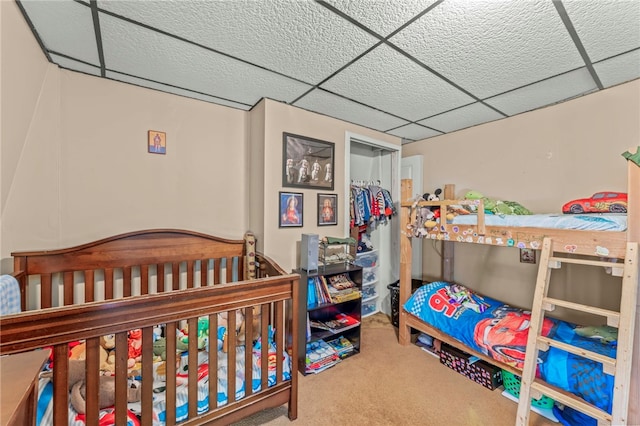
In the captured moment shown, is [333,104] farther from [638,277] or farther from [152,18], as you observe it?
[638,277]

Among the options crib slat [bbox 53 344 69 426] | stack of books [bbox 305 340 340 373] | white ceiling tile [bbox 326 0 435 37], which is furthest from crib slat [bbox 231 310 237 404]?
white ceiling tile [bbox 326 0 435 37]

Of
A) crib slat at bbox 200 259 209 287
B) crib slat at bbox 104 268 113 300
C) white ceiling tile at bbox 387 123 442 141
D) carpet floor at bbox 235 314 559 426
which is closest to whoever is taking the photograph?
carpet floor at bbox 235 314 559 426

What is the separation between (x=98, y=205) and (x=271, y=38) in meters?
1.75

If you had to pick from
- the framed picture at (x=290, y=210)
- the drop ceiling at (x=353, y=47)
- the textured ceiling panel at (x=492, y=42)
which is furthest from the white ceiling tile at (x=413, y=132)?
the framed picture at (x=290, y=210)

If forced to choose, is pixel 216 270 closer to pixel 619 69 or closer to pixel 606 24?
pixel 606 24

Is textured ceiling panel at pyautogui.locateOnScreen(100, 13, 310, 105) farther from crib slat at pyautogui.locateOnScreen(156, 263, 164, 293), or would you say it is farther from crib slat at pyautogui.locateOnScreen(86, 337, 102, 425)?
crib slat at pyautogui.locateOnScreen(86, 337, 102, 425)

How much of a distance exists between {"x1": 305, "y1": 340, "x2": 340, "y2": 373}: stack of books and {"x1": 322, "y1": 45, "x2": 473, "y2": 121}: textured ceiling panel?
2.21 meters

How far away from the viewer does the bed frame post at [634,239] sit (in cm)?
137

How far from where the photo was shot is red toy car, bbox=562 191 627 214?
166cm

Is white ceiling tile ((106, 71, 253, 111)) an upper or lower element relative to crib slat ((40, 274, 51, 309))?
upper

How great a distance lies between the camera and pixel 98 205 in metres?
1.93

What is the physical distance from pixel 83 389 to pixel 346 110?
8.70 ft

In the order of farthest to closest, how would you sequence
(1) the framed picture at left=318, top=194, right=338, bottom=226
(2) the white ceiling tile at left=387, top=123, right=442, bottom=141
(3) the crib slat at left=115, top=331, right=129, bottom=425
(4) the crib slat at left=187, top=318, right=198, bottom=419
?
(2) the white ceiling tile at left=387, top=123, right=442, bottom=141 → (1) the framed picture at left=318, top=194, right=338, bottom=226 → (4) the crib slat at left=187, top=318, right=198, bottom=419 → (3) the crib slat at left=115, top=331, right=129, bottom=425

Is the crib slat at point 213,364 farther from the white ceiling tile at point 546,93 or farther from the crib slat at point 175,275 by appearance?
the white ceiling tile at point 546,93
